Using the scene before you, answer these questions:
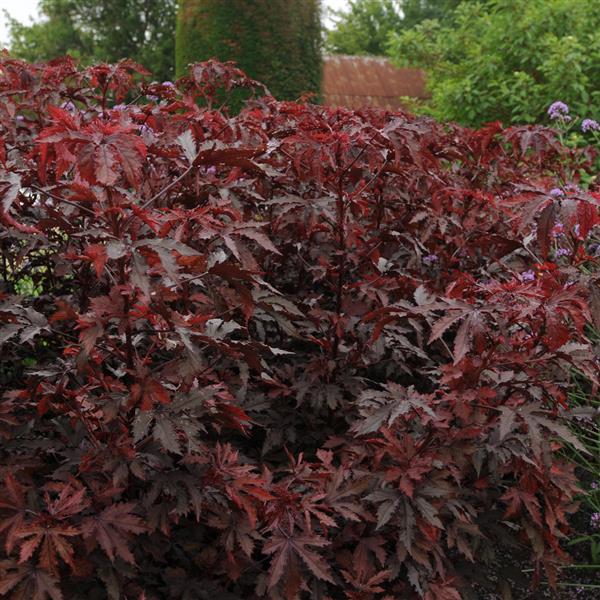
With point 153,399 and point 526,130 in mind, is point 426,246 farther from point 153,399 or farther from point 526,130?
point 153,399

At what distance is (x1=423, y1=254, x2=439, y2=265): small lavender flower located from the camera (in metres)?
2.59

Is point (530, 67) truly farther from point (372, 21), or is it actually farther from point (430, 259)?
point (372, 21)

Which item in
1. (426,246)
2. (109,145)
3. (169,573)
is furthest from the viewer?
(426,246)

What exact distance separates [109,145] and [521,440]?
4.14 ft

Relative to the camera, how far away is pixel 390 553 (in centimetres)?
202

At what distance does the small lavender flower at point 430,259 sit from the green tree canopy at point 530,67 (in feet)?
19.7

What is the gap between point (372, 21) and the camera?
2859 centimetres

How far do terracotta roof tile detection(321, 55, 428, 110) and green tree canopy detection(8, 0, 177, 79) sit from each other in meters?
5.87

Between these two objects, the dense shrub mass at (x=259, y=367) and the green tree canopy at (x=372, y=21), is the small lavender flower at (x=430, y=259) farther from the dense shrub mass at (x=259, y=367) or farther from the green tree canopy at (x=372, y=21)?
the green tree canopy at (x=372, y=21)

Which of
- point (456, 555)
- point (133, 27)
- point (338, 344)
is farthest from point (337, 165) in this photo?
point (133, 27)

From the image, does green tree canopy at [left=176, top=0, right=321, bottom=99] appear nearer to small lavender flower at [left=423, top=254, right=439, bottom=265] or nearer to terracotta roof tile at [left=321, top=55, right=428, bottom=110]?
terracotta roof tile at [left=321, top=55, right=428, bottom=110]

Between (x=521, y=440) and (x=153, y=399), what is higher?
(x=153, y=399)

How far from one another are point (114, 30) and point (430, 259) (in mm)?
19801

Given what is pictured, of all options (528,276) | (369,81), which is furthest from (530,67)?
(528,276)
